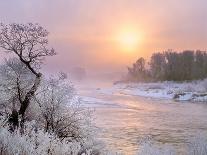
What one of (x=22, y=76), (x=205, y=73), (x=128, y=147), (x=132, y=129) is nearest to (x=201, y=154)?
(x=128, y=147)

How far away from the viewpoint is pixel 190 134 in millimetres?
27516

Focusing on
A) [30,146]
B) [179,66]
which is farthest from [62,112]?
[179,66]

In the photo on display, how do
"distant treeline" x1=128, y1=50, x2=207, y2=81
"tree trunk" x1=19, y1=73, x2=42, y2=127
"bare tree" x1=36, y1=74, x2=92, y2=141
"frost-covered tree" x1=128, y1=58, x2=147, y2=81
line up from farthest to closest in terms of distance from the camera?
"frost-covered tree" x1=128, y1=58, x2=147, y2=81 < "distant treeline" x1=128, y1=50, x2=207, y2=81 < "tree trunk" x1=19, y1=73, x2=42, y2=127 < "bare tree" x1=36, y1=74, x2=92, y2=141

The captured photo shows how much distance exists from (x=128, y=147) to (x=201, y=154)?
373 inches

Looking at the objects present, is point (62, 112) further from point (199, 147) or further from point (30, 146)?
point (199, 147)

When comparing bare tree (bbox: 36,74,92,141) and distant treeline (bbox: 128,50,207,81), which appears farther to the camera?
distant treeline (bbox: 128,50,207,81)

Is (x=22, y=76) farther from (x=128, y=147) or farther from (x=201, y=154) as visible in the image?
(x=201, y=154)

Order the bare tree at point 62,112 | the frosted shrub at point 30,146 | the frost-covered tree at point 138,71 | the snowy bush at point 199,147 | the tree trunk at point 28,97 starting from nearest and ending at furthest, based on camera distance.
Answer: the frosted shrub at point 30,146 → the snowy bush at point 199,147 → the bare tree at point 62,112 → the tree trunk at point 28,97 → the frost-covered tree at point 138,71

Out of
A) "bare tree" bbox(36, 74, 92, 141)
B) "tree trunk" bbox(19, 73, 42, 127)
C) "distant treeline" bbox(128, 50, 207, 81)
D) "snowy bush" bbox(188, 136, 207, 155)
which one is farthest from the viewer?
"distant treeline" bbox(128, 50, 207, 81)

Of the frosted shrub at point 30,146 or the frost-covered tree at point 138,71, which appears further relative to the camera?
the frost-covered tree at point 138,71

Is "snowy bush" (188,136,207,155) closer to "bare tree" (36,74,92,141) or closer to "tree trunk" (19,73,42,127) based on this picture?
"bare tree" (36,74,92,141)

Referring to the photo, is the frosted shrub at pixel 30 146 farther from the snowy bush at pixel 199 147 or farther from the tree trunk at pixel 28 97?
the tree trunk at pixel 28 97

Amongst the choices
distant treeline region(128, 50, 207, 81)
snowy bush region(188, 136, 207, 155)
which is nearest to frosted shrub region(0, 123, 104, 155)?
snowy bush region(188, 136, 207, 155)

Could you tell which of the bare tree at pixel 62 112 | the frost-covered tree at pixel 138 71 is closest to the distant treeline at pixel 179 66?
the frost-covered tree at pixel 138 71
